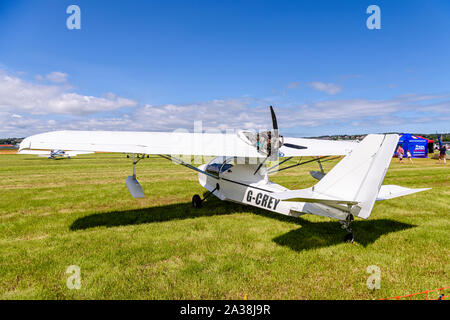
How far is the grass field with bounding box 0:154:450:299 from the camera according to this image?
354cm

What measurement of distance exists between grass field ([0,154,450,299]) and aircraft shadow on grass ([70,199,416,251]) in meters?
0.03

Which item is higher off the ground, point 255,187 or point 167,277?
point 255,187

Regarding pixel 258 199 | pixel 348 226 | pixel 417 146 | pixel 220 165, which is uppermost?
pixel 417 146

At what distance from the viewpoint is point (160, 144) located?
6.86m

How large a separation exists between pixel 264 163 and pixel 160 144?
3.04 m

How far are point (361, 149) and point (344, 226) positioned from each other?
1.64 meters

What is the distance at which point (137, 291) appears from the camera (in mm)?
3510

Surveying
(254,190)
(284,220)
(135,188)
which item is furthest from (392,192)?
(135,188)

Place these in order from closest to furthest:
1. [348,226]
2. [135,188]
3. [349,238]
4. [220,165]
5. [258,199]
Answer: [348,226] < [349,238] < [258,199] < [135,188] < [220,165]

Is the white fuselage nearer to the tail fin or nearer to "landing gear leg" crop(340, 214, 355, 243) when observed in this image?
"landing gear leg" crop(340, 214, 355, 243)

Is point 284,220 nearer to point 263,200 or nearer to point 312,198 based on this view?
point 263,200

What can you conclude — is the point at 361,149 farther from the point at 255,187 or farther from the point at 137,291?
the point at 137,291

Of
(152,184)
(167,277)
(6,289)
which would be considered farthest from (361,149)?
(152,184)
